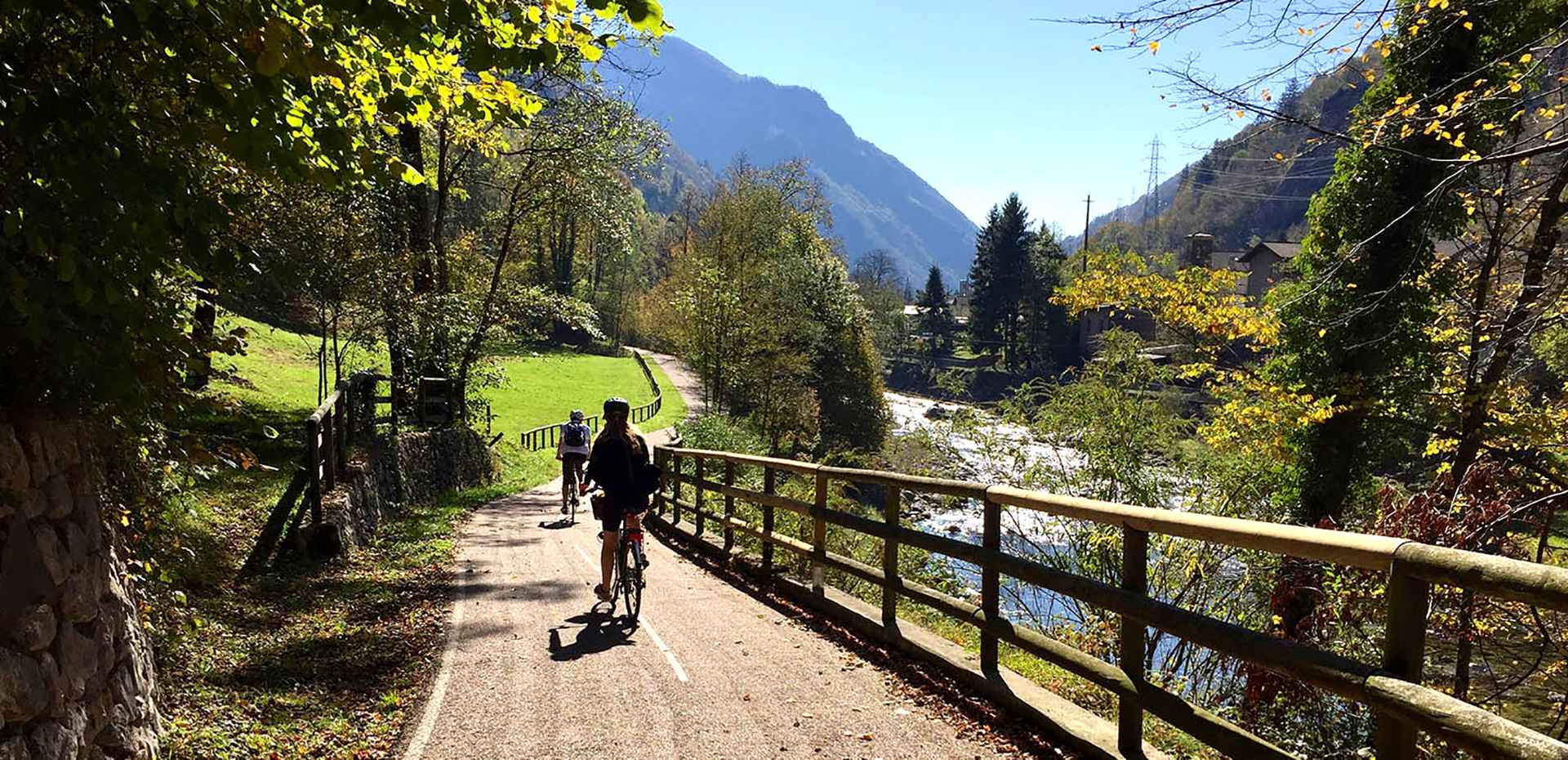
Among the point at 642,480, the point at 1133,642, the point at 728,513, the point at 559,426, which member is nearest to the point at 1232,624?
the point at 1133,642

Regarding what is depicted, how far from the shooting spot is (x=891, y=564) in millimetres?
6422

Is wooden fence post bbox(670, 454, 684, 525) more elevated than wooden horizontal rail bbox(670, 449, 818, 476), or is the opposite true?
wooden horizontal rail bbox(670, 449, 818, 476)

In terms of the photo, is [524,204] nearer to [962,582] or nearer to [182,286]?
[962,582]

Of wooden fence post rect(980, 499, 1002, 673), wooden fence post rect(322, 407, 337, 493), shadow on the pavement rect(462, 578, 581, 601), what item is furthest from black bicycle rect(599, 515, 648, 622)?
wooden fence post rect(322, 407, 337, 493)

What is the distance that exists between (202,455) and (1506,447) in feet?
39.4

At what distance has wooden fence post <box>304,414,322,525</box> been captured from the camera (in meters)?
8.87

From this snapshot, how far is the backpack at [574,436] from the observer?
14734 millimetres

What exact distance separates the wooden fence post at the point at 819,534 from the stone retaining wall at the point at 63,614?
4.66 metres

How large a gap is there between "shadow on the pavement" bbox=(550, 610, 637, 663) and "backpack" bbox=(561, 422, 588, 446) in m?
7.04

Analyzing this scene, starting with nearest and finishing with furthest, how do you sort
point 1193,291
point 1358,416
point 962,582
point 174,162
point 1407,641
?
point 1407,641, point 174,162, point 962,582, point 1193,291, point 1358,416

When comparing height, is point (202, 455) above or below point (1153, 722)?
above

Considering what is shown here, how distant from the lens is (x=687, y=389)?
55.0 metres

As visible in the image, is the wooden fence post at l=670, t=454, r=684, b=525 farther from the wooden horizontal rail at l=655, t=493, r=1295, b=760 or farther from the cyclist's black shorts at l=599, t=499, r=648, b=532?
the wooden horizontal rail at l=655, t=493, r=1295, b=760

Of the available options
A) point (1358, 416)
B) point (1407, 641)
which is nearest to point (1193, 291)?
point (1358, 416)
